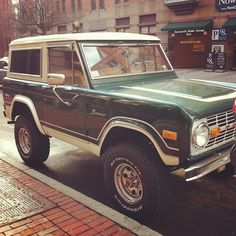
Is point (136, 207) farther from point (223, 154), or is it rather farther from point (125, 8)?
point (125, 8)

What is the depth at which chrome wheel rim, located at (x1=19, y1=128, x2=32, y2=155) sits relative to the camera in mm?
6017

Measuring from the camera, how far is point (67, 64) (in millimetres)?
5008

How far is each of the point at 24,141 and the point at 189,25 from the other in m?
21.3

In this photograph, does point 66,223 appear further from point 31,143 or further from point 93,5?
point 93,5

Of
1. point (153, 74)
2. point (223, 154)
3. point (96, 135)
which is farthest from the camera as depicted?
point (153, 74)

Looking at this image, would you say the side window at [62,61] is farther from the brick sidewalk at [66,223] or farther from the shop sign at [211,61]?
the shop sign at [211,61]

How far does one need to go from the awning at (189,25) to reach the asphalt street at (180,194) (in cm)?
1962

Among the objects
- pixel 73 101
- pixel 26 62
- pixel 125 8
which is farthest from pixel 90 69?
pixel 125 8

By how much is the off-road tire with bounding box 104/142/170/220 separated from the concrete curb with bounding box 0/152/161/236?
15 cm

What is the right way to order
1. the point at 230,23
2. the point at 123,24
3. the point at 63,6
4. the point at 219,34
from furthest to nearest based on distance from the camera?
1. the point at 63,6
2. the point at 123,24
3. the point at 219,34
4. the point at 230,23

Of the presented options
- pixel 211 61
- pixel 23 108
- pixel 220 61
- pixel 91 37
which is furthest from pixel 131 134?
pixel 211 61

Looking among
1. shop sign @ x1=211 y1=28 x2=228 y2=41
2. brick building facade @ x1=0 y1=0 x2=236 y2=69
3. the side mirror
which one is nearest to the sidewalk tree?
brick building facade @ x1=0 y1=0 x2=236 y2=69

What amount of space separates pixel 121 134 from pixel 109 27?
97.6 feet

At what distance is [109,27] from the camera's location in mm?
32781
